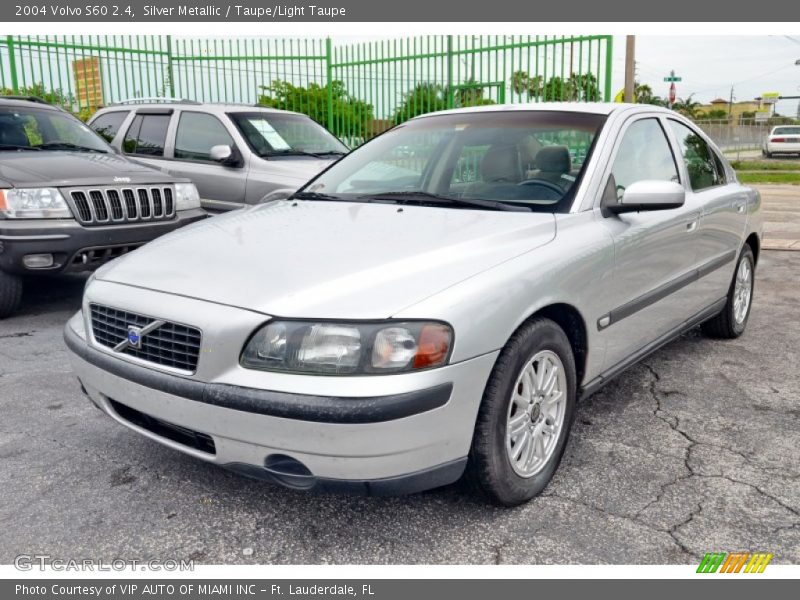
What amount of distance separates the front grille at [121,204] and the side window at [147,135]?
2387 mm

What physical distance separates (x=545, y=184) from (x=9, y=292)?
4109mm

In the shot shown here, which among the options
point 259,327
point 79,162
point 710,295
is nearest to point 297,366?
point 259,327

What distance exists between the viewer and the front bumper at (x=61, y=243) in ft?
17.0

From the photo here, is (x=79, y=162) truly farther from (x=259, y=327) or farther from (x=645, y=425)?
(x=645, y=425)

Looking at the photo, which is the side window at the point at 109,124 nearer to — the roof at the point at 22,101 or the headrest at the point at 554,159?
the roof at the point at 22,101

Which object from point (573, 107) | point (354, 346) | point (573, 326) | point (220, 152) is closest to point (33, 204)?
point (220, 152)

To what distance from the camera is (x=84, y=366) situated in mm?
2889

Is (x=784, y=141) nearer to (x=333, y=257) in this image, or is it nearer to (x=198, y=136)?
(x=198, y=136)

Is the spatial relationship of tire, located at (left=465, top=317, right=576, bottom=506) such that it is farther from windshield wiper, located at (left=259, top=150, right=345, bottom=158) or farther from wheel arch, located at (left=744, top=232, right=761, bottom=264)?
windshield wiper, located at (left=259, top=150, right=345, bottom=158)

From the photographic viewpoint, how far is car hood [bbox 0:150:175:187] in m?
5.39

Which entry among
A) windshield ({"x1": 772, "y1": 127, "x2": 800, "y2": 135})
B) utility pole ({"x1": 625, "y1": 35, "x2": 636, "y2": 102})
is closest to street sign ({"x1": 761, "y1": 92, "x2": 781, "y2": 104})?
windshield ({"x1": 772, "y1": 127, "x2": 800, "y2": 135})

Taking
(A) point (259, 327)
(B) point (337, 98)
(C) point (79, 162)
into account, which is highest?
(B) point (337, 98)

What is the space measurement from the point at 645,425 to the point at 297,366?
6.66ft

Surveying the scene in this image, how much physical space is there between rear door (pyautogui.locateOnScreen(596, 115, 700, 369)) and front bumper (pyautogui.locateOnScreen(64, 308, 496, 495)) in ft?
3.48
